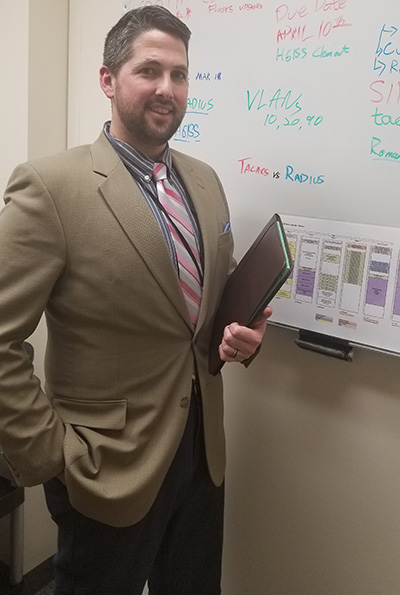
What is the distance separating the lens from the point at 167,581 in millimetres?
1263

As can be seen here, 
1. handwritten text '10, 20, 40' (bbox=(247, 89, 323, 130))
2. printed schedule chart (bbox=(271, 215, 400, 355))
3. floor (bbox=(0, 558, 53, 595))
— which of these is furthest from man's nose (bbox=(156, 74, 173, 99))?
floor (bbox=(0, 558, 53, 595))

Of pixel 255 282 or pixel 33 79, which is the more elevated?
pixel 33 79

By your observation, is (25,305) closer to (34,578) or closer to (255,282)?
(255,282)

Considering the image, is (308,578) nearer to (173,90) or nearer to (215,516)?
(215,516)

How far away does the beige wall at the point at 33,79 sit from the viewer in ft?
4.90

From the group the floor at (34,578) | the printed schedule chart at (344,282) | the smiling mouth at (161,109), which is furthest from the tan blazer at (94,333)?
the floor at (34,578)

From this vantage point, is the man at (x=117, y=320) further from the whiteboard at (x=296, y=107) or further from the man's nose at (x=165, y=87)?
the whiteboard at (x=296, y=107)

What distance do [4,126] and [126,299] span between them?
92 cm

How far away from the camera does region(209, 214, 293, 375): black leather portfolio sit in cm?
94

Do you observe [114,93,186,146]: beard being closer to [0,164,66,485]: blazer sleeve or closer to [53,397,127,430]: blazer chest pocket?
[0,164,66,485]: blazer sleeve

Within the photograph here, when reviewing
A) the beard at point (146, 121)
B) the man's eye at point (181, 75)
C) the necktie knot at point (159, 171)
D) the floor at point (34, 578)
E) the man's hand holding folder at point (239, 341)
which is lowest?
the floor at point (34, 578)

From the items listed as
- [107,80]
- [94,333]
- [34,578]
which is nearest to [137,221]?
[94,333]

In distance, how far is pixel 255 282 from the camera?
3.33 ft

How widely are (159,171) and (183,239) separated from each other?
159 millimetres
